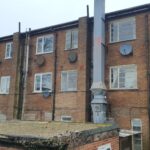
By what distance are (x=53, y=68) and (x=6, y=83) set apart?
533 cm

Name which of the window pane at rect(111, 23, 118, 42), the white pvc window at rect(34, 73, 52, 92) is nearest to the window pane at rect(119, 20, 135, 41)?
the window pane at rect(111, 23, 118, 42)

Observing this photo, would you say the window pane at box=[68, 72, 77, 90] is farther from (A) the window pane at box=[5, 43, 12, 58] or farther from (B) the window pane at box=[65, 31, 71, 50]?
(A) the window pane at box=[5, 43, 12, 58]

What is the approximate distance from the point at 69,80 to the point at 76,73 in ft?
2.59

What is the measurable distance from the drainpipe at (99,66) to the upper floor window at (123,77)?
0.85 metres

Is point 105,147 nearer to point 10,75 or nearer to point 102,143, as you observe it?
point 102,143

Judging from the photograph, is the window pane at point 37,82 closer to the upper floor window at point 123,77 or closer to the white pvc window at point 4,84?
the white pvc window at point 4,84

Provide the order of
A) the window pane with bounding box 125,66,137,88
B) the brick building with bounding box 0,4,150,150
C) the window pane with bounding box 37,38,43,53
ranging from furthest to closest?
the window pane with bounding box 37,38,43,53
the window pane with bounding box 125,66,137,88
the brick building with bounding box 0,4,150,150

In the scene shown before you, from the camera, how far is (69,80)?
18859 millimetres

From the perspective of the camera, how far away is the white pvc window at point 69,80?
18.6 metres

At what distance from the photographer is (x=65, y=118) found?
18.3 m

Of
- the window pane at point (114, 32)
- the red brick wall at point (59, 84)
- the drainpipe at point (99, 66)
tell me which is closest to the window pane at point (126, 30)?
the window pane at point (114, 32)

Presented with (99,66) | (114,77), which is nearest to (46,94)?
(99,66)

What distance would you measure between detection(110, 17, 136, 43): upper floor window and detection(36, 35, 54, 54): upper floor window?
17.3 ft

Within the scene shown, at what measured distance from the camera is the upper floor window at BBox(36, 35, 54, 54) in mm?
20438
